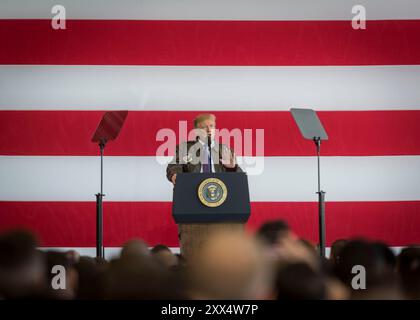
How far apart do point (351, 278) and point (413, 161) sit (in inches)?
124

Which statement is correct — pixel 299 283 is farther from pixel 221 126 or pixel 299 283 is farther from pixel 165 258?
pixel 221 126

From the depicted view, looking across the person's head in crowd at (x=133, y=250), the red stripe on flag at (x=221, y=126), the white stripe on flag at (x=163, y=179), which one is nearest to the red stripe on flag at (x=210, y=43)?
the red stripe on flag at (x=221, y=126)

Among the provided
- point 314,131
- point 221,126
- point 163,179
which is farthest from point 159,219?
point 314,131

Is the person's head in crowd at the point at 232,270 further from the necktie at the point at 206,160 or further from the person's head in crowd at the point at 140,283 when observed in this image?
the necktie at the point at 206,160

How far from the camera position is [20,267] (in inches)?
27.7

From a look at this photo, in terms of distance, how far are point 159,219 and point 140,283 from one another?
9.92ft

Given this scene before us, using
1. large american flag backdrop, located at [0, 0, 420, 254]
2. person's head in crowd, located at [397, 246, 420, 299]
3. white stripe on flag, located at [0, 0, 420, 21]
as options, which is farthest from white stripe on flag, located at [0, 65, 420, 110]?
person's head in crowd, located at [397, 246, 420, 299]

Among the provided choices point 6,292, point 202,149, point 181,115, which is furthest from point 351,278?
point 181,115

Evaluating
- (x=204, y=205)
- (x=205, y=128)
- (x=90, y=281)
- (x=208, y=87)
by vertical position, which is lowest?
(x=90, y=281)

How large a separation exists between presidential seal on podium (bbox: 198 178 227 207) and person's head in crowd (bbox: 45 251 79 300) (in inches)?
57.3

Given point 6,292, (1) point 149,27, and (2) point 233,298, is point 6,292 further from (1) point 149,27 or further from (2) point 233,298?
(1) point 149,27

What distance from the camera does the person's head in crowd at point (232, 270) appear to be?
0.62 metres

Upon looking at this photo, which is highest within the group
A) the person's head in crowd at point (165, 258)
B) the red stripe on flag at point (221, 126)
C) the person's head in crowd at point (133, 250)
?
the red stripe on flag at point (221, 126)

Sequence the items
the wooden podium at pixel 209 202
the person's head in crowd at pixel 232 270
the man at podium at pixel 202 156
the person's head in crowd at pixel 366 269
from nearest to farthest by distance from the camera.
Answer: the person's head in crowd at pixel 232 270 < the person's head in crowd at pixel 366 269 < the wooden podium at pixel 209 202 < the man at podium at pixel 202 156
